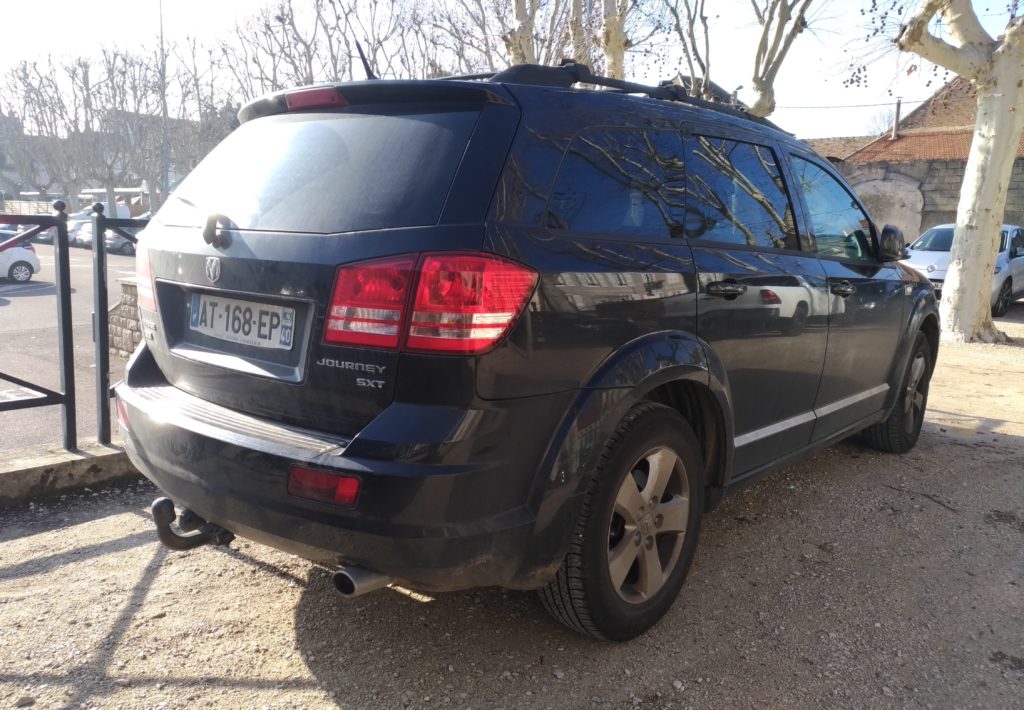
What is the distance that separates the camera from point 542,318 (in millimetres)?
2244

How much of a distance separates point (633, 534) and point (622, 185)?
119 centimetres

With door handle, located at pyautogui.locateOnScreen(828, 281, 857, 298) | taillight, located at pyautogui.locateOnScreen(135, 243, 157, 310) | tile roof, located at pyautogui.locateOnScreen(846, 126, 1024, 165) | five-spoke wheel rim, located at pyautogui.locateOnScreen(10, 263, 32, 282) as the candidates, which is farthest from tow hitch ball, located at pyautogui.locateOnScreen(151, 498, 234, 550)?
tile roof, located at pyautogui.locateOnScreen(846, 126, 1024, 165)

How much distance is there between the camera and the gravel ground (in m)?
2.51

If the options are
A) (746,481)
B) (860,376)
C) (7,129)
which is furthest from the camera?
(7,129)

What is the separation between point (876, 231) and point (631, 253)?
2.49 m

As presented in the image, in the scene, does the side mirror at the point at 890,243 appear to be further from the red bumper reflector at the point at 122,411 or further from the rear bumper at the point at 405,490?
the red bumper reflector at the point at 122,411

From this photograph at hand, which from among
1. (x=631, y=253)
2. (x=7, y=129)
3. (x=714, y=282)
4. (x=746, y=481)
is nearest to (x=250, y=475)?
(x=631, y=253)

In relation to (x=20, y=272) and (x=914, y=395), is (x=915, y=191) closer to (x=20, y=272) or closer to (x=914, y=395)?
(x=914, y=395)

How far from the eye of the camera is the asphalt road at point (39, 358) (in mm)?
5605

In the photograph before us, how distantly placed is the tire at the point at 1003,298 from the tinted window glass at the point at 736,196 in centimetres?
1402

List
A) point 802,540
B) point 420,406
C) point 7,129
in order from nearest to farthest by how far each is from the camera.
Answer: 1. point 420,406
2. point 802,540
3. point 7,129

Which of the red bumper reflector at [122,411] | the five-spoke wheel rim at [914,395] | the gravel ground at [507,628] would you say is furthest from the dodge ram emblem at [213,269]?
the five-spoke wheel rim at [914,395]

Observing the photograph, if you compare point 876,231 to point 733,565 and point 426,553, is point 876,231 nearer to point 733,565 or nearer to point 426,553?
point 733,565

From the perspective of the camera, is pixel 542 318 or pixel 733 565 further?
pixel 733 565
